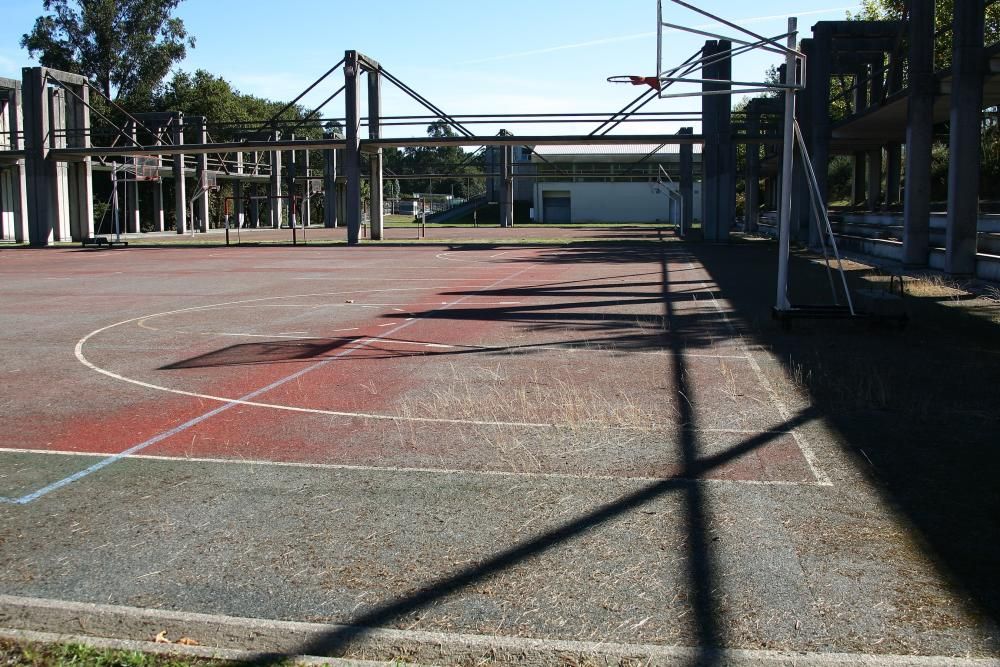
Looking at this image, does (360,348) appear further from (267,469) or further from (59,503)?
(59,503)

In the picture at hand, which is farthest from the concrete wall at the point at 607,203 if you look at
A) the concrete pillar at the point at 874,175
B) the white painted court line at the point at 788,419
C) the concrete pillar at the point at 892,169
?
the white painted court line at the point at 788,419

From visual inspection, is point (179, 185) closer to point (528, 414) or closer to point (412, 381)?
point (412, 381)

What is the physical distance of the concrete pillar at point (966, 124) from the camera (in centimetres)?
1900

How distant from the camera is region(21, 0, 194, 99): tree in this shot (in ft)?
237

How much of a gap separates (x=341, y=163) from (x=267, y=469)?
247 feet

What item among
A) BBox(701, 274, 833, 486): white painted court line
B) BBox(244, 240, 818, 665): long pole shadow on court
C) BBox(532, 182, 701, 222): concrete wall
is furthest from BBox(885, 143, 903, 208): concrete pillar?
BBox(532, 182, 701, 222): concrete wall

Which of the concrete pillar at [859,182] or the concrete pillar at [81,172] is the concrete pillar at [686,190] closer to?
the concrete pillar at [859,182]

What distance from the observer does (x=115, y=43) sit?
73.1m

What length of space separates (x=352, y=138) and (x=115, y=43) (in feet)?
130

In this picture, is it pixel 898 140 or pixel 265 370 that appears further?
pixel 898 140

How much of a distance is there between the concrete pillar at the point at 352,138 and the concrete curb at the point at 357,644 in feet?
130

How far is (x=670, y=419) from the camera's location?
26.3 feet

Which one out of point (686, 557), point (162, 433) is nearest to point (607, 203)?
point (162, 433)

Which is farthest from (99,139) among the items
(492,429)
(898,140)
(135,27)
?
(492,429)
